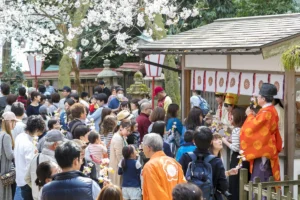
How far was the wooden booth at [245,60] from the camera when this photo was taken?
998cm

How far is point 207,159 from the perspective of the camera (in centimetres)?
732

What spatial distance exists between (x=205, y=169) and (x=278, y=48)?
10.7 feet

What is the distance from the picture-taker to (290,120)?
32.9 feet

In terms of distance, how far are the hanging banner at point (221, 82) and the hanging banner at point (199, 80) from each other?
0.68 metres

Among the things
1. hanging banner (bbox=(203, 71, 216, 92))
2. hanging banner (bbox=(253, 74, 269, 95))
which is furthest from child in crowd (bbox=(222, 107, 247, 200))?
hanging banner (bbox=(203, 71, 216, 92))

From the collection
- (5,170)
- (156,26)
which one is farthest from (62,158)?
(156,26)

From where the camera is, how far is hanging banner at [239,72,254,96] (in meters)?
11.3

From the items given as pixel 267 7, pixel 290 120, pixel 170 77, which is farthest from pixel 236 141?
pixel 267 7

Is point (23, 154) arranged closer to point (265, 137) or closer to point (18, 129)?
point (18, 129)

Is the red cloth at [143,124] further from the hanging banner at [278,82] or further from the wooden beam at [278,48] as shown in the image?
the wooden beam at [278,48]

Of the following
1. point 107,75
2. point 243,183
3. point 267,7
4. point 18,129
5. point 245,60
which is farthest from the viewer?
point 107,75

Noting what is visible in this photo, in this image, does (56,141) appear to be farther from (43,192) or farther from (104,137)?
(104,137)

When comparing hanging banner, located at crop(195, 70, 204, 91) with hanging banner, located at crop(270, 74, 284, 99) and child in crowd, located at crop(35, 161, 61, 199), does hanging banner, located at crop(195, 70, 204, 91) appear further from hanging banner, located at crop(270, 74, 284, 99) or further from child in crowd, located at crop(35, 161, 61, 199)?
child in crowd, located at crop(35, 161, 61, 199)

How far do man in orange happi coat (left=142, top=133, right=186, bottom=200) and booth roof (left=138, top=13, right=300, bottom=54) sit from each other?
3320 millimetres
